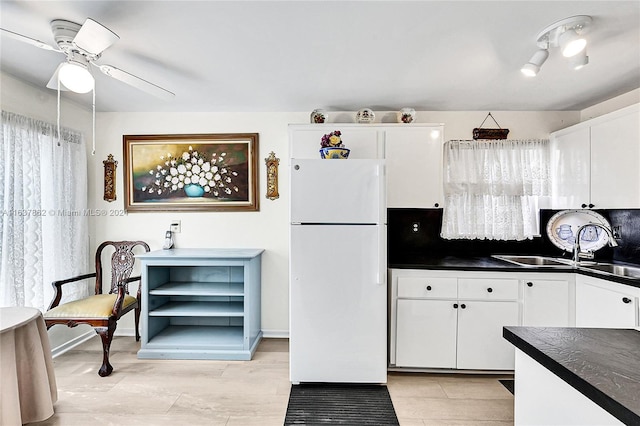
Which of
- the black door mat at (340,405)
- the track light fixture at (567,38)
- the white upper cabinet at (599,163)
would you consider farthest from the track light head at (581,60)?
the black door mat at (340,405)

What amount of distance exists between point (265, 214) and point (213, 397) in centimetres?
165

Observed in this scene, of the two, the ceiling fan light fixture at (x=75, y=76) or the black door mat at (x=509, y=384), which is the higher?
the ceiling fan light fixture at (x=75, y=76)

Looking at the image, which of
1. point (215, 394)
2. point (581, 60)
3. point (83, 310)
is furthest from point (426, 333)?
point (83, 310)

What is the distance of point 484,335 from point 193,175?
298 centimetres

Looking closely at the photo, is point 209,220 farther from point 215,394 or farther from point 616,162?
point 616,162

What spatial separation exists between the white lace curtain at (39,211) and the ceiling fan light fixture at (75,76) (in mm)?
1101

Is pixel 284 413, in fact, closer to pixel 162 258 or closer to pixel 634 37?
pixel 162 258

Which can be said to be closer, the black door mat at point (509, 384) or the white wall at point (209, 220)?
the black door mat at point (509, 384)

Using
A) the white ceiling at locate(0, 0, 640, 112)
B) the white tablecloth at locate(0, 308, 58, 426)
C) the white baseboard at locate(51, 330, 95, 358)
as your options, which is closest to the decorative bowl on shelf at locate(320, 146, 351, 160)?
the white ceiling at locate(0, 0, 640, 112)

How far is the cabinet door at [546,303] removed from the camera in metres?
2.42

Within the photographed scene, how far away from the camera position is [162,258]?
2.77 metres

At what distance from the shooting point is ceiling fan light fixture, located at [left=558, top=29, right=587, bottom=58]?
5.44ft

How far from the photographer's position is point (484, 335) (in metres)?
2.47

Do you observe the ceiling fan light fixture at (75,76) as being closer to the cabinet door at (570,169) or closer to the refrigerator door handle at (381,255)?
the refrigerator door handle at (381,255)
